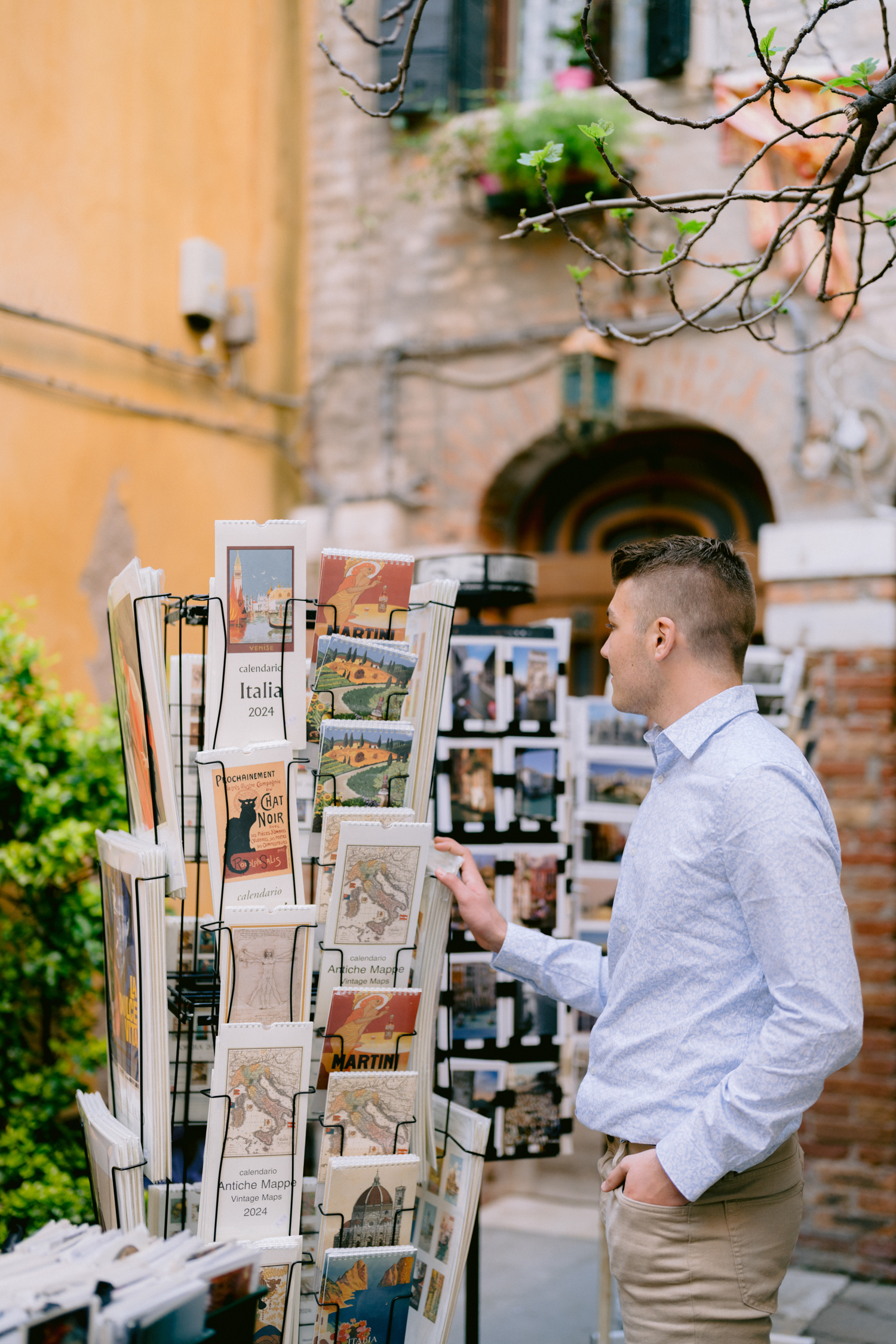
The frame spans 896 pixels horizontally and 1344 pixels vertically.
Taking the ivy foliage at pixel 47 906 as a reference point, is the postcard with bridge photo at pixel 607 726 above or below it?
above

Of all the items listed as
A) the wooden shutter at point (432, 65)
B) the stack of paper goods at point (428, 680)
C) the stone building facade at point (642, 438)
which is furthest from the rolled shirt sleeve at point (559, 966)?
the wooden shutter at point (432, 65)

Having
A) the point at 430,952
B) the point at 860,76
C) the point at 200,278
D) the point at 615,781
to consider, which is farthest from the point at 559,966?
the point at 200,278

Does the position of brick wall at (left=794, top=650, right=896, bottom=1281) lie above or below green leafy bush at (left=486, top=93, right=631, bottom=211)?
below

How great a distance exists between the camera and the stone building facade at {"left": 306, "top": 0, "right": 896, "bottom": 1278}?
461 cm

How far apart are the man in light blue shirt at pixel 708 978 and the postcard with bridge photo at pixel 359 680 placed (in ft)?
1.35

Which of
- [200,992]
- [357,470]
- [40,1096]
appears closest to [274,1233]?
[200,992]

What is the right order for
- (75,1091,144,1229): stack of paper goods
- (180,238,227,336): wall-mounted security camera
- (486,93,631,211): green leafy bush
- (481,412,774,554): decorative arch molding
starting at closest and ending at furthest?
(75,1091,144,1229): stack of paper goods < (486,93,631,211): green leafy bush < (180,238,227,336): wall-mounted security camera < (481,412,774,554): decorative arch molding

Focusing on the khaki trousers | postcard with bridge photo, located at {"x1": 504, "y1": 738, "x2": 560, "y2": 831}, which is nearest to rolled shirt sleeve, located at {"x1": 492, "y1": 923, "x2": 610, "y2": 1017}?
the khaki trousers

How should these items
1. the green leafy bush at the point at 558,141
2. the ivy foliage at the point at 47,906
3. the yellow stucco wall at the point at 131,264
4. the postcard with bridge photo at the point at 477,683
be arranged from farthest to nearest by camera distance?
the green leafy bush at the point at 558,141
the yellow stucco wall at the point at 131,264
the ivy foliage at the point at 47,906
the postcard with bridge photo at the point at 477,683

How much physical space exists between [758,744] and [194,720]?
Answer: 1.34 m

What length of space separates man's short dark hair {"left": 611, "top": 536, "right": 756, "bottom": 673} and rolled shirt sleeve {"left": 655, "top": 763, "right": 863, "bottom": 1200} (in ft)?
0.84

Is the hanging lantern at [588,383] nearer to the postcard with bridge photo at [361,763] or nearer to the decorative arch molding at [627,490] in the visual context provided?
the decorative arch molding at [627,490]

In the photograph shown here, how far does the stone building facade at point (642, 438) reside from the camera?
4609 millimetres

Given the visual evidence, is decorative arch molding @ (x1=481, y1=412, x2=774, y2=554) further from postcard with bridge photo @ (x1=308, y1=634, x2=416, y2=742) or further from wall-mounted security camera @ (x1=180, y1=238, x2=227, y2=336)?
postcard with bridge photo @ (x1=308, y1=634, x2=416, y2=742)
